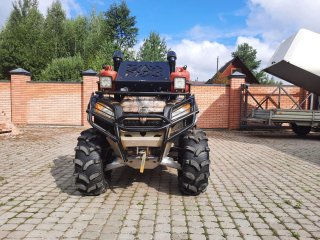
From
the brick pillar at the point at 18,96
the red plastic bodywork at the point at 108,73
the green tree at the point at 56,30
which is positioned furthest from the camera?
the green tree at the point at 56,30

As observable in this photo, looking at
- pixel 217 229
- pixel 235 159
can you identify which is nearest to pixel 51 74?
pixel 235 159

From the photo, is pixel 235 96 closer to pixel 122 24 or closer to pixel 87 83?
pixel 87 83

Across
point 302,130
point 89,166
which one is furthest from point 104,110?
point 302,130

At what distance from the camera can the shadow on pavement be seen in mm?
4863

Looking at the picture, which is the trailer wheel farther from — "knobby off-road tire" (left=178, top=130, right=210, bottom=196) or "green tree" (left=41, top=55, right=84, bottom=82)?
"green tree" (left=41, top=55, right=84, bottom=82)

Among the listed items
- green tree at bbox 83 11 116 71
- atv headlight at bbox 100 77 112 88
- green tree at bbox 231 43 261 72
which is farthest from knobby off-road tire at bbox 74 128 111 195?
green tree at bbox 231 43 261 72

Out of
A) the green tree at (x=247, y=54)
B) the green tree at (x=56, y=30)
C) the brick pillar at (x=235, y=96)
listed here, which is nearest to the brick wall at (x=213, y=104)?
the brick pillar at (x=235, y=96)

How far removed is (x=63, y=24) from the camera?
37.6 meters

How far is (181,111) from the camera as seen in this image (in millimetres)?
4402

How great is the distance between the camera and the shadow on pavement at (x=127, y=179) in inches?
191

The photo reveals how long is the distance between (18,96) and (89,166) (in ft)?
38.3

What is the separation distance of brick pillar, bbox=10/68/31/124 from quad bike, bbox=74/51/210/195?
36.7 ft

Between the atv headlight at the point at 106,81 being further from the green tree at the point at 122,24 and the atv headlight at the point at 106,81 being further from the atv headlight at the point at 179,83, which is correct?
the green tree at the point at 122,24

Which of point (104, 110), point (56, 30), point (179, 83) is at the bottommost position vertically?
point (104, 110)
